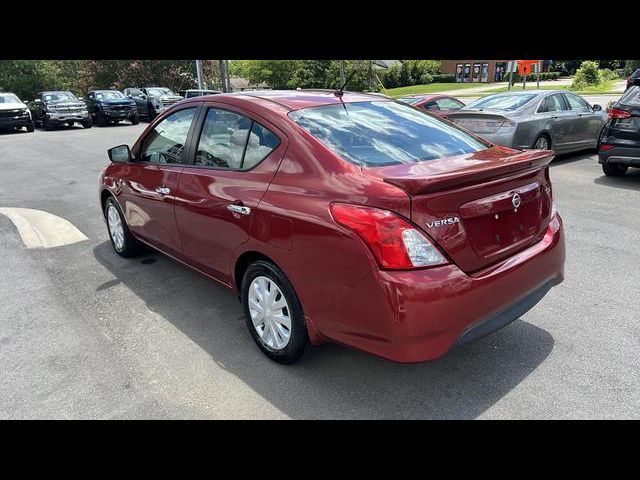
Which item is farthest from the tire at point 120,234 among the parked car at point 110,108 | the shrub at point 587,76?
the shrub at point 587,76

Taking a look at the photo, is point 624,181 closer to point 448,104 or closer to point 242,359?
point 448,104

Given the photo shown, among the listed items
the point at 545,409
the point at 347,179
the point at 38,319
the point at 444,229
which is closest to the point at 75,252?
the point at 38,319

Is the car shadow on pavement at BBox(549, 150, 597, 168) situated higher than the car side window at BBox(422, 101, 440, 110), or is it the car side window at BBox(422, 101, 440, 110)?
the car side window at BBox(422, 101, 440, 110)

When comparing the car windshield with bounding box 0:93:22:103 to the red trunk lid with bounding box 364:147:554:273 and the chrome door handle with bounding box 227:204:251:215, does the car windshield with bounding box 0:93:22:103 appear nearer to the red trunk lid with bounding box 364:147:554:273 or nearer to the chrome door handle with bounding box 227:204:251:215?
the chrome door handle with bounding box 227:204:251:215

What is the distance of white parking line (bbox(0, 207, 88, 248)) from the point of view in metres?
5.90

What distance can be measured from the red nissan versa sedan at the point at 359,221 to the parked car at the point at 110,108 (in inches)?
829

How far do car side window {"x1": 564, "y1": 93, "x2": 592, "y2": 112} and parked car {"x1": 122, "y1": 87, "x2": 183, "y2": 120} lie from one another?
18.5m

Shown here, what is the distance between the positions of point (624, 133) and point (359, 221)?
693 centimetres

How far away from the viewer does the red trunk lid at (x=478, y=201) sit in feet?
8.03

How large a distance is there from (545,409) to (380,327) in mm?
1063

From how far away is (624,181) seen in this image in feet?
26.1

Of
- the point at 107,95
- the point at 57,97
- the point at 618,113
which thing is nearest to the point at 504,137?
the point at 618,113

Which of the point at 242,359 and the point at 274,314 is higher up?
the point at 274,314

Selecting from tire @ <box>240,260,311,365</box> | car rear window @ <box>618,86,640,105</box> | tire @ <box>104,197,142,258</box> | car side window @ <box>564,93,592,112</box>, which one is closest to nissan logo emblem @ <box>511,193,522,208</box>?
tire @ <box>240,260,311,365</box>
